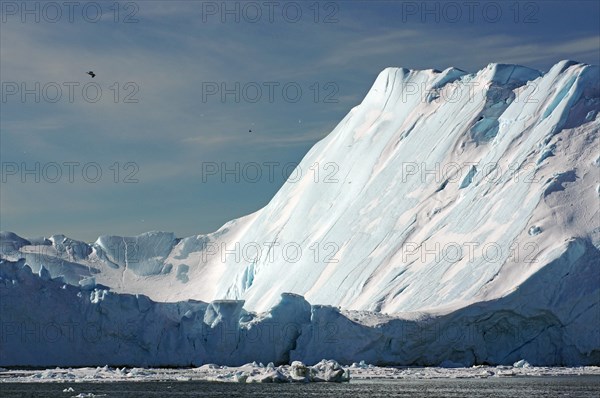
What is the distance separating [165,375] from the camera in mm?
51719

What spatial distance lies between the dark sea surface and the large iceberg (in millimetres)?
8179

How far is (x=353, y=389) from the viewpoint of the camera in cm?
4472

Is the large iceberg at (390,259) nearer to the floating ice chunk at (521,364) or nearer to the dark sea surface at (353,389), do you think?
the floating ice chunk at (521,364)

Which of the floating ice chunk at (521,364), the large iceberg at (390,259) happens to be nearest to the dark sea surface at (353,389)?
the floating ice chunk at (521,364)

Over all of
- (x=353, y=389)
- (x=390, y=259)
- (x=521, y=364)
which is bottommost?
(x=353, y=389)

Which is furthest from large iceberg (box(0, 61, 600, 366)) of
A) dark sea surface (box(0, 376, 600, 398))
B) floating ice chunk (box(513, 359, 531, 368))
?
dark sea surface (box(0, 376, 600, 398))

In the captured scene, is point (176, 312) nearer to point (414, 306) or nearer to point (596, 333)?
point (414, 306)

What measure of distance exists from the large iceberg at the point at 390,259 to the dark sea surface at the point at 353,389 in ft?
26.8

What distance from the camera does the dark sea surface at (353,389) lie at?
41938mm

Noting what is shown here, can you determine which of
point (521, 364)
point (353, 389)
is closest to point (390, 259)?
point (521, 364)

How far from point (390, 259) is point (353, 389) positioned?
29.8 m

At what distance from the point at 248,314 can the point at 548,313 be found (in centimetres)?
1477

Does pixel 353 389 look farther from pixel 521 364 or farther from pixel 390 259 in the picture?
pixel 390 259

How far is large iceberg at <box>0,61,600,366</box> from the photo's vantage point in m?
57.8
